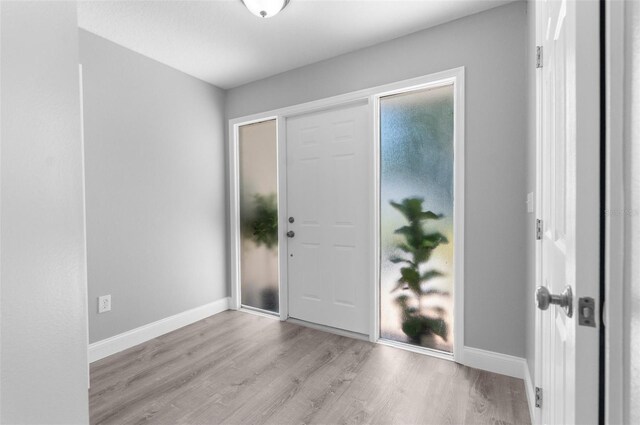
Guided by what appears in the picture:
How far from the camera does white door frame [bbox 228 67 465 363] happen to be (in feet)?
7.31

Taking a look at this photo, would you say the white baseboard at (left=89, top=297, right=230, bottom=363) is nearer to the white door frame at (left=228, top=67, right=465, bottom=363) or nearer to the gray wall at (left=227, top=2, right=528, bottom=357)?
the white door frame at (left=228, top=67, right=465, bottom=363)

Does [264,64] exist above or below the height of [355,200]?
above

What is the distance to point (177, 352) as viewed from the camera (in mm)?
2498

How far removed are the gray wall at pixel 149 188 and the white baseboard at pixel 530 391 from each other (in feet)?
9.41

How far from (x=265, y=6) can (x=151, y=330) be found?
278cm

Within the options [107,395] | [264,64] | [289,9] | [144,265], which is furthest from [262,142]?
[107,395]

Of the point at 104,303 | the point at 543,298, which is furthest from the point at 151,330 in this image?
the point at 543,298

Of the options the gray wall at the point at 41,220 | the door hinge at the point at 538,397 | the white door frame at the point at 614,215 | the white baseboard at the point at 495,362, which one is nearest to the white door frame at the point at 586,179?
the white door frame at the point at 614,215

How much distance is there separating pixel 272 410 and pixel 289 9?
8.42 feet

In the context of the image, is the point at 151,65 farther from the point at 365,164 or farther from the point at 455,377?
the point at 455,377

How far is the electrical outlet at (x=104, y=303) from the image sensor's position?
243 centimetres

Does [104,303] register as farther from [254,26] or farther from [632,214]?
[632,214]

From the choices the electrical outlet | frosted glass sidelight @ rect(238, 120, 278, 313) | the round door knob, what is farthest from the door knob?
the electrical outlet

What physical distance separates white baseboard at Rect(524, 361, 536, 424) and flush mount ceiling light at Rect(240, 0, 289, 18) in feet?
8.94
